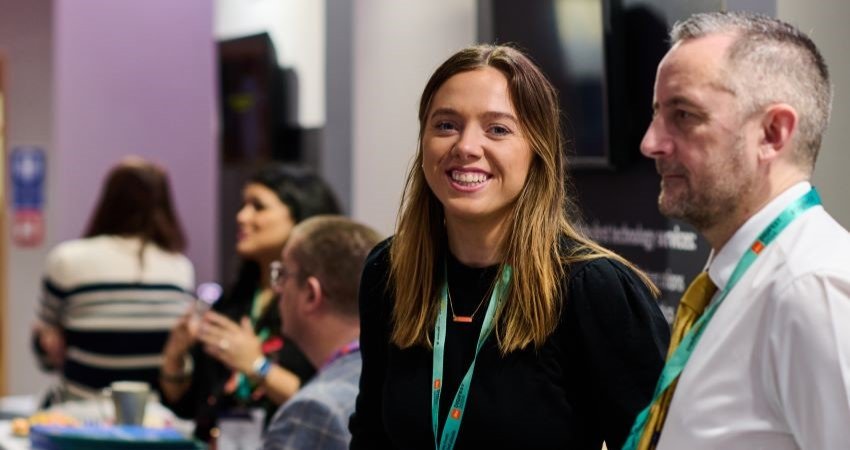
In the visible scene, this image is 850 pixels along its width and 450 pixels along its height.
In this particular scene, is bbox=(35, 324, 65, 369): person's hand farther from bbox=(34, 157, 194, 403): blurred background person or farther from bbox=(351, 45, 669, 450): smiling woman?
bbox=(351, 45, 669, 450): smiling woman

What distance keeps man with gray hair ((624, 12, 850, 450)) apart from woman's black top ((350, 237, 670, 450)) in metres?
0.17

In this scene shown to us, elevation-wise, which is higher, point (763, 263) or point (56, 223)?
point (763, 263)

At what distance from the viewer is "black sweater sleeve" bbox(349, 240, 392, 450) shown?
2.23 metres

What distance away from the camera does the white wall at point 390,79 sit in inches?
175

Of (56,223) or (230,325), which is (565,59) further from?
(56,223)

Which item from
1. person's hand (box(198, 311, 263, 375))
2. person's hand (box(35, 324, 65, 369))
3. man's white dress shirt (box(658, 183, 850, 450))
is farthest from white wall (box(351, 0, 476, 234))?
man's white dress shirt (box(658, 183, 850, 450))

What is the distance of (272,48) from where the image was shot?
6078mm

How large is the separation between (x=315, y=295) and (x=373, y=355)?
0.83 m

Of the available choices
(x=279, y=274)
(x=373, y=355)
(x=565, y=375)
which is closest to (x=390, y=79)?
(x=279, y=274)

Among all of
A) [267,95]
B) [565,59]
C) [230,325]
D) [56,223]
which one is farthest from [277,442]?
[56,223]

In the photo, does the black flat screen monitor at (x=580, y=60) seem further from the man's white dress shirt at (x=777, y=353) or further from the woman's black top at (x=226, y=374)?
the man's white dress shirt at (x=777, y=353)

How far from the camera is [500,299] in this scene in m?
2.05

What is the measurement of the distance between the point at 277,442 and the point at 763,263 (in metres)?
1.50

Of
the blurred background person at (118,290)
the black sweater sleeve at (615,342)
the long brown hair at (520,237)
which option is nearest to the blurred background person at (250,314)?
the blurred background person at (118,290)
